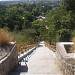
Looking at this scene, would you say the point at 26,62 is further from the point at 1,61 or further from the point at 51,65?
the point at 1,61

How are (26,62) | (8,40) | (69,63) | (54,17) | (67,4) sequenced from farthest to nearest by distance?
(54,17), (67,4), (26,62), (8,40), (69,63)

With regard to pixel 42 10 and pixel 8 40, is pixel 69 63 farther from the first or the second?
pixel 42 10

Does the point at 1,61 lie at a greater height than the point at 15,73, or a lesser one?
greater

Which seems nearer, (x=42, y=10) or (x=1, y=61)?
(x=1, y=61)

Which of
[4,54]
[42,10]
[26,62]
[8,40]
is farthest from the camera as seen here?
[42,10]

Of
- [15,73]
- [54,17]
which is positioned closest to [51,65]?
[15,73]

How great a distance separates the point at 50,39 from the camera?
117 ft

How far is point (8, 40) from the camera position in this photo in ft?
35.0

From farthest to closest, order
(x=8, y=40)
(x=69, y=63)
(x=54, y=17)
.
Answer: (x=54, y=17), (x=8, y=40), (x=69, y=63)

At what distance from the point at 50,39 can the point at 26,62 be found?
23846 millimetres

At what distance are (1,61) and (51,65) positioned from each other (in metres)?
2.91

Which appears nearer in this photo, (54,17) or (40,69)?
(40,69)

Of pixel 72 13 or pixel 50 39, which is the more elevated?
pixel 72 13

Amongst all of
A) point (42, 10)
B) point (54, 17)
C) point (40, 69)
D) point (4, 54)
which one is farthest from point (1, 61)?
point (42, 10)
